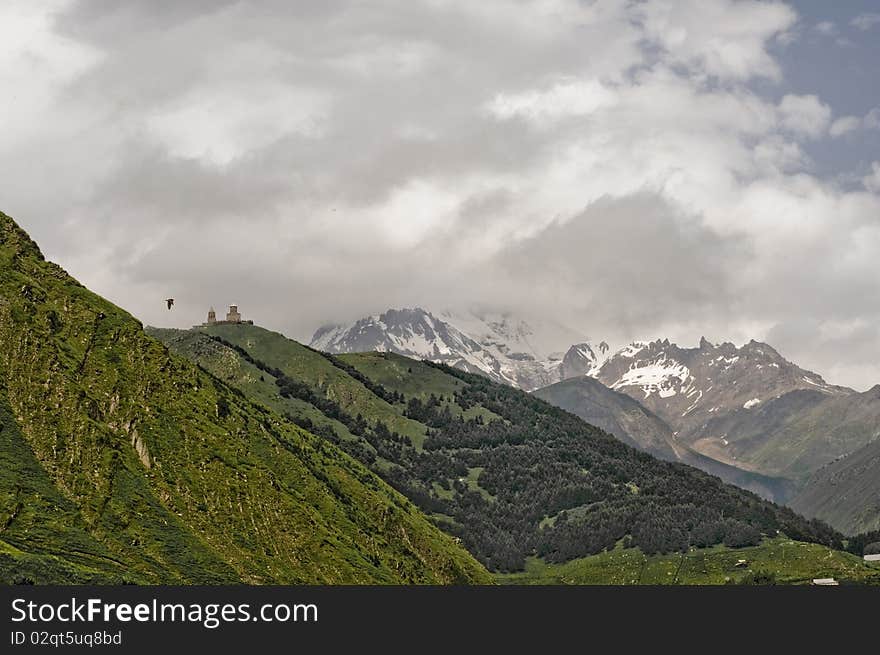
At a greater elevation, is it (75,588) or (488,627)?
(75,588)

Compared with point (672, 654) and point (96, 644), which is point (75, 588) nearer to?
Answer: point (96, 644)

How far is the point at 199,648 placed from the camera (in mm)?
138125

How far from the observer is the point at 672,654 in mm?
152375

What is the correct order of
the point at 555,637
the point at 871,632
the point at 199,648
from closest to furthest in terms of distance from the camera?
1. the point at 199,648
2. the point at 555,637
3. the point at 871,632

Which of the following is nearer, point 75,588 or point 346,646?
point 346,646

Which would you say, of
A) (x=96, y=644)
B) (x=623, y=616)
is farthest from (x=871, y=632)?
(x=96, y=644)

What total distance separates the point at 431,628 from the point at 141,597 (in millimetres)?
41003

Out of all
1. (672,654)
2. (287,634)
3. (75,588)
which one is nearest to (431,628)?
(287,634)

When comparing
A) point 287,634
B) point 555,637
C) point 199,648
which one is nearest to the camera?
point 199,648

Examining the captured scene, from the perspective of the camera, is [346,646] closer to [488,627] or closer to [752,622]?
[488,627]

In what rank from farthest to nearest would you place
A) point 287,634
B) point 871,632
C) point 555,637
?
point 871,632
point 555,637
point 287,634

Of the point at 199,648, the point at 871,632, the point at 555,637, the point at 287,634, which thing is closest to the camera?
the point at 199,648

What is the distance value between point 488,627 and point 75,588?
2630 inches

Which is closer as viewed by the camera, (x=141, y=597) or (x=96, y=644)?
(x=96, y=644)
